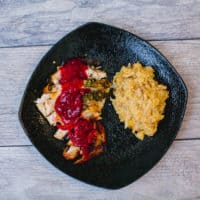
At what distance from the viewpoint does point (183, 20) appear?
1.37 m

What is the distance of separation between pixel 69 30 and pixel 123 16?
0.18 m

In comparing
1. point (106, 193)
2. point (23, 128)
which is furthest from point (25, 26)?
point (106, 193)

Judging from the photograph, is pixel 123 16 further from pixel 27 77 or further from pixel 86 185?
pixel 86 185

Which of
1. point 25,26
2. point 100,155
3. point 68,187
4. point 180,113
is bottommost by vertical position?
point 68,187

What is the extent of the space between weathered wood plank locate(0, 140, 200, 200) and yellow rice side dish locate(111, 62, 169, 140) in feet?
0.45

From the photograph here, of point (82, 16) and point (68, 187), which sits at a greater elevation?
Answer: point (82, 16)

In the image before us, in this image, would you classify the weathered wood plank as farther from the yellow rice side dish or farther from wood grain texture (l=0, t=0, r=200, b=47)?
wood grain texture (l=0, t=0, r=200, b=47)

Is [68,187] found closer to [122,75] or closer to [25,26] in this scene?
[122,75]

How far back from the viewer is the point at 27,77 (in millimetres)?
1368

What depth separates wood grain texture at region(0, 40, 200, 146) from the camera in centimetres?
137

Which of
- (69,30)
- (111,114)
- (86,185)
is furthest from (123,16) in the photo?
(86,185)

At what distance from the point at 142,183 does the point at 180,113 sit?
0.87 feet

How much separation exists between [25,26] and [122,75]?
1.17 feet

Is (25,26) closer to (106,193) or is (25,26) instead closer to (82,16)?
(82,16)
